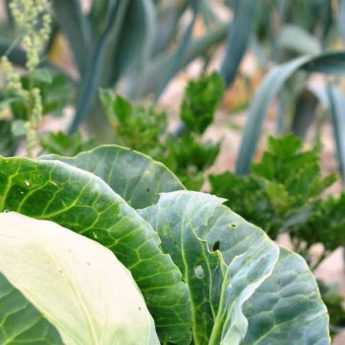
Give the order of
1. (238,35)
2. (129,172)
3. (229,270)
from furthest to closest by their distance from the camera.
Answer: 1. (238,35)
2. (129,172)
3. (229,270)

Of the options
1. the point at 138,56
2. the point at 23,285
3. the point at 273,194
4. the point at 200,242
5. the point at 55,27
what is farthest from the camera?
the point at 55,27

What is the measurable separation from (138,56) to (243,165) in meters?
0.55

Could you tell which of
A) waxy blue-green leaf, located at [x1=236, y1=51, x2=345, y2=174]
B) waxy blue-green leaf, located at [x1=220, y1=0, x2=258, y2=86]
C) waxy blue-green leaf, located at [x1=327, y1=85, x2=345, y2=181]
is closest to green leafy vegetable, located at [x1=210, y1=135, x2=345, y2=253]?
waxy blue-green leaf, located at [x1=236, y1=51, x2=345, y2=174]

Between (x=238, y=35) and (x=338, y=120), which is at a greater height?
(x=238, y=35)

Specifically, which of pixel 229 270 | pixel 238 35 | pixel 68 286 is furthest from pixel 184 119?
pixel 68 286

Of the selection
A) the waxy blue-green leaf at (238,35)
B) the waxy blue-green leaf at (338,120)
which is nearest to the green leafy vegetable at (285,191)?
the waxy blue-green leaf at (338,120)

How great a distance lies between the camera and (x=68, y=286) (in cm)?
88

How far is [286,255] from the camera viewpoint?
3.59ft

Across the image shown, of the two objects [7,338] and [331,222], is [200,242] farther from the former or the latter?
[331,222]

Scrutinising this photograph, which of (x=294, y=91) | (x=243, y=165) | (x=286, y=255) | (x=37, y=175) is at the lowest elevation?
(x=294, y=91)

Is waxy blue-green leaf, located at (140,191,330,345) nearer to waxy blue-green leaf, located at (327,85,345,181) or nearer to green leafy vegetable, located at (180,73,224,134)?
green leafy vegetable, located at (180,73,224,134)

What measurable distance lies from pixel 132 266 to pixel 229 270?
11 cm

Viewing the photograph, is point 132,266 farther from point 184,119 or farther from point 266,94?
point 266,94

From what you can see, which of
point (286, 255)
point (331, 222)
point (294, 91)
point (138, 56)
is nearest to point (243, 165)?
point (331, 222)
